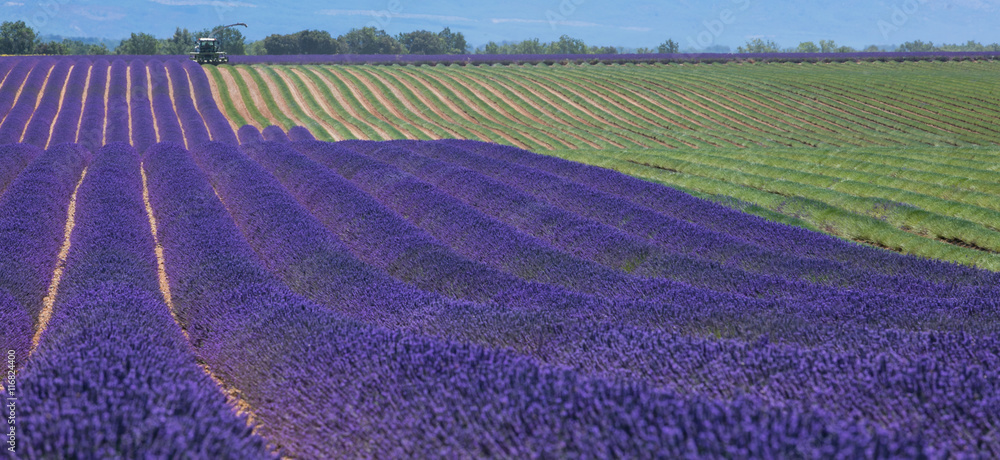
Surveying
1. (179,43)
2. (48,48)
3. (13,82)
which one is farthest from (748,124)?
(179,43)

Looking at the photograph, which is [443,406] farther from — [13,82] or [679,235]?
[13,82]

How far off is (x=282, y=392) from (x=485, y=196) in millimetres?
7643

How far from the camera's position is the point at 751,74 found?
42.0 metres

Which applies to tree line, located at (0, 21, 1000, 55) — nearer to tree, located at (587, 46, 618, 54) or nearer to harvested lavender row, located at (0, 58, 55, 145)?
tree, located at (587, 46, 618, 54)

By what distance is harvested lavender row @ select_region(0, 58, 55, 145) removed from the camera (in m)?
21.8

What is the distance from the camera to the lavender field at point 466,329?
290cm

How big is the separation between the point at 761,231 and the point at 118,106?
26986mm

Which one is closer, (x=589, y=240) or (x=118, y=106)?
(x=589, y=240)

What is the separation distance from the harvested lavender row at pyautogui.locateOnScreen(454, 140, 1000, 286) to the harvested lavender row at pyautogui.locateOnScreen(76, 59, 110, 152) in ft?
45.8

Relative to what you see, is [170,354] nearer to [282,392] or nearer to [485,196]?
[282,392]

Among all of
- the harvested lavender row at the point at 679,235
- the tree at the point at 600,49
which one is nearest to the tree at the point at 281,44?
the tree at the point at 600,49

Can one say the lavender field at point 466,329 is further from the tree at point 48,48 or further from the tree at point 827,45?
the tree at point 827,45

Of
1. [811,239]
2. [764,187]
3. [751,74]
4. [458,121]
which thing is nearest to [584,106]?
[458,121]

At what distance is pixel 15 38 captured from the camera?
6525cm
